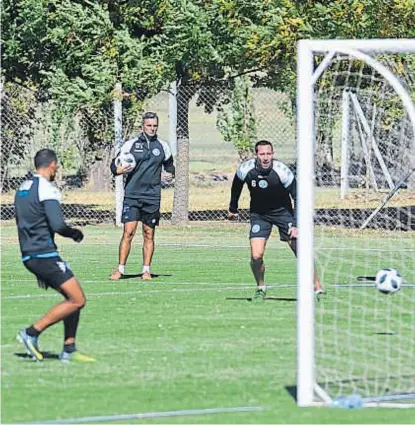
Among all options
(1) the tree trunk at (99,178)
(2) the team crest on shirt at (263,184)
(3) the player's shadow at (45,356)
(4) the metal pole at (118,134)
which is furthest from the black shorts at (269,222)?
(1) the tree trunk at (99,178)

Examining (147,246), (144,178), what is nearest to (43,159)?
(147,246)

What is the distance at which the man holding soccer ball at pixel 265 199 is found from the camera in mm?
14961

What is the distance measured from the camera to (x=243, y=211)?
29344 mm

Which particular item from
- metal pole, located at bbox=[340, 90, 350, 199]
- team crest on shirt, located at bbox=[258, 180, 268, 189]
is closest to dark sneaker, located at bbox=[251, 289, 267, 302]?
team crest on shirt, located at bbox=[258, 180, 268, 189]

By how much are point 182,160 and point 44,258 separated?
17.2 metres

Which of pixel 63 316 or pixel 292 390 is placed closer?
pixel 292 390

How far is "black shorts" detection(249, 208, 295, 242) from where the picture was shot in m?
15.1

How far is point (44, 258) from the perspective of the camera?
433 inches

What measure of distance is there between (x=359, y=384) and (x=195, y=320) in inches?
146

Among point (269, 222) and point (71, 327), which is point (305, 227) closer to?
point (71, 327)

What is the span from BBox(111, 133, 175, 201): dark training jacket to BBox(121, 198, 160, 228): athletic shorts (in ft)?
0.26

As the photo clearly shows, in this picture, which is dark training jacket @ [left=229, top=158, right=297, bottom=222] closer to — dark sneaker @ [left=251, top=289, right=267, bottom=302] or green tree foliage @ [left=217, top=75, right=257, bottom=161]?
dark sneaker @ [left=251, top=289, right=267, bottom=302]

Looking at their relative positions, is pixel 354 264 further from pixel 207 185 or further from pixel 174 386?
pixel 207 185

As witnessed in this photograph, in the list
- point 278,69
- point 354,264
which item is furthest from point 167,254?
point 278,69
